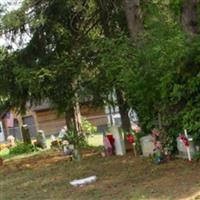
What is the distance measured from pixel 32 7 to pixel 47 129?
3237cm

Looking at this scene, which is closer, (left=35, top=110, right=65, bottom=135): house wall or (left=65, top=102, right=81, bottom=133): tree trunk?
(left=65, top=102, right=81, bottom=133): tree trunk

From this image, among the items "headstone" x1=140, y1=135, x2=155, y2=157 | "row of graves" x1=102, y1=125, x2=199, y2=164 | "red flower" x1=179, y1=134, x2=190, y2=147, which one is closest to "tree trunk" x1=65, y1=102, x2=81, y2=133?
"row of graves" x1=102, y1=125, x2=199, y2=164

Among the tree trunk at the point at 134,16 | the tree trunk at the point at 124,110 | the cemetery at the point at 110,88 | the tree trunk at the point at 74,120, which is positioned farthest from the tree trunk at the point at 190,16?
the tree trunk at the point at 74,120

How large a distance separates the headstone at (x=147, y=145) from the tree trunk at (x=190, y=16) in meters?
2.66

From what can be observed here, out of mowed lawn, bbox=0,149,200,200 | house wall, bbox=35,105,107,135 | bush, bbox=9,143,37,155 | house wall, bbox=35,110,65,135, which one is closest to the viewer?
mowed lawn, bbox=0,149,200,200

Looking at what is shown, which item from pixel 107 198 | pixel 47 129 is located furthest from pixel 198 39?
pixel 47 129

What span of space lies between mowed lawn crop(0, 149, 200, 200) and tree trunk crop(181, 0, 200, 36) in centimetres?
290

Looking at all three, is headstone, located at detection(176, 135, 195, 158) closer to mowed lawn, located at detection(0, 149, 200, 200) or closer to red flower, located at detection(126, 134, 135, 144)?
mowed lawn, located at detection(0, 149, 200, 200)

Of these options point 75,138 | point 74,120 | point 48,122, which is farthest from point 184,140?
point 48,122

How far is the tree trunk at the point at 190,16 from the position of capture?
12.5m

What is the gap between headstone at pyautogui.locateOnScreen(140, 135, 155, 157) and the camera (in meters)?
13.3

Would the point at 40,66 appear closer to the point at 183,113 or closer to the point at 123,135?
the point at 123,135

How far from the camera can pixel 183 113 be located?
12.0m

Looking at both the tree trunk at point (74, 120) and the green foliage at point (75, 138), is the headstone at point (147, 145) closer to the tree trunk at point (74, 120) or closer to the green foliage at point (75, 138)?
the green foliage at point (75, 138)
